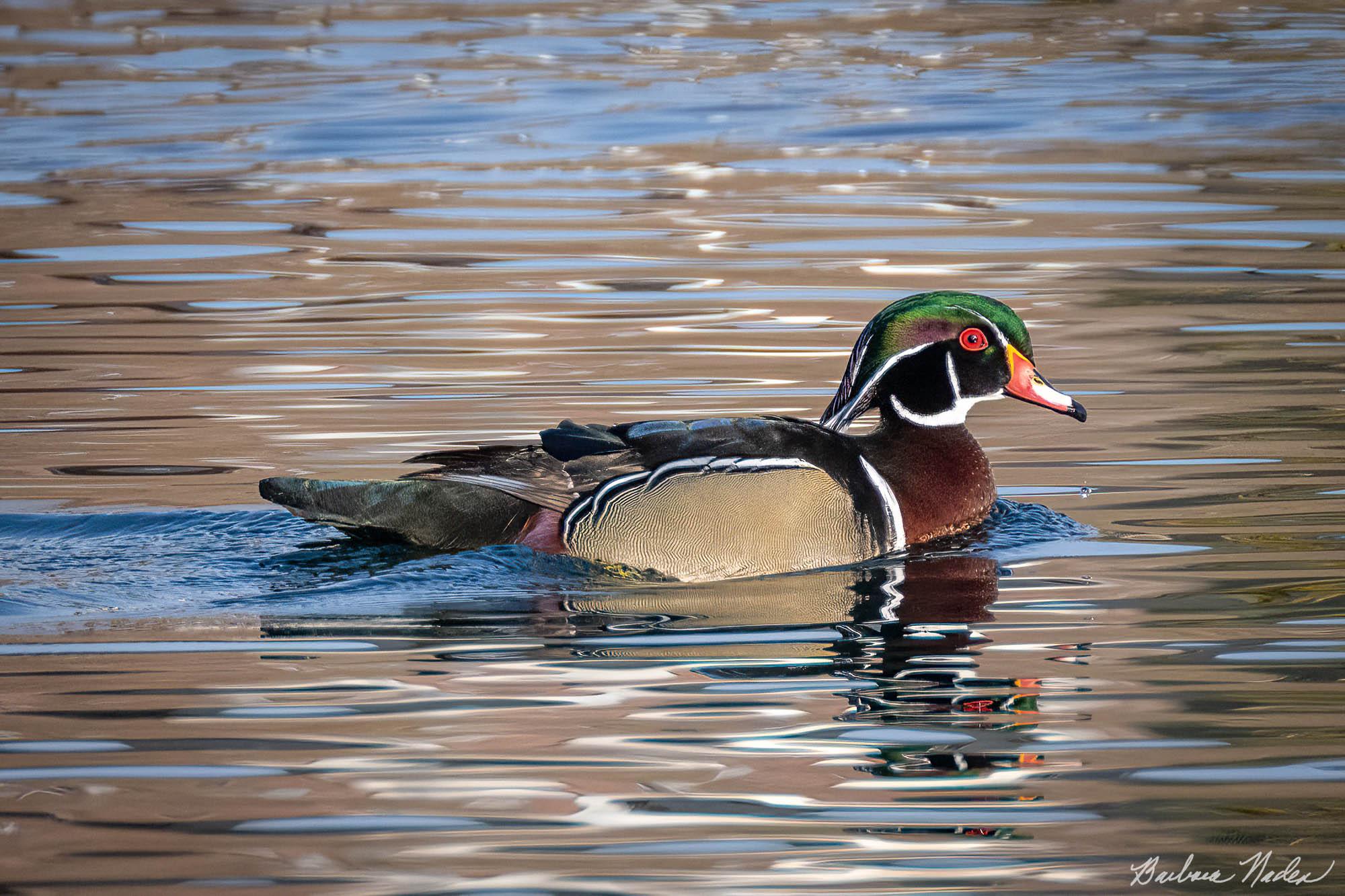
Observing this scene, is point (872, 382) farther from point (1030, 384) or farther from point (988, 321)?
point (1030, 384)

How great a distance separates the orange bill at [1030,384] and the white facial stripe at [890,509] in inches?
30.8

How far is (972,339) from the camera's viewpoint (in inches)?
311

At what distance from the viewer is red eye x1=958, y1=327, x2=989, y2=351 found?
A: 7.89m

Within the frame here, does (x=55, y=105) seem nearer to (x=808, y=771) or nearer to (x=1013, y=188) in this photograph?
(x=1013, y=188)

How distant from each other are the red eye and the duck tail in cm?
199

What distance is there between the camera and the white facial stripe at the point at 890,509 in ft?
24.7

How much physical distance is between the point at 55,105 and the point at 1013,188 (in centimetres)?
1095

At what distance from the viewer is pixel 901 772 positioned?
5047 mm

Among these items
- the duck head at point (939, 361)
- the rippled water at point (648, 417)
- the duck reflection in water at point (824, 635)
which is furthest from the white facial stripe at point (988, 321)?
the duck reflection in water at point (824, 635)

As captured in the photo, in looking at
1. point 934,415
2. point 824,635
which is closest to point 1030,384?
point 934,415

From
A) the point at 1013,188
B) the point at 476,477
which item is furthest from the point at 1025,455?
the point at 1013,188

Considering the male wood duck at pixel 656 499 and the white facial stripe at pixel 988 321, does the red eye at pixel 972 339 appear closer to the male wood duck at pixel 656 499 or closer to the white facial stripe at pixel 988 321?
the white facial stripe at pixel 988 321
